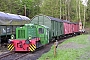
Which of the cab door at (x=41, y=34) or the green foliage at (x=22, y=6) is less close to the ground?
the green foliage at (x=22, y=6)

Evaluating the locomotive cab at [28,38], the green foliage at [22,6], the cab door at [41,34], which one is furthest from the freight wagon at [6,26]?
the green foliage at [22,6]

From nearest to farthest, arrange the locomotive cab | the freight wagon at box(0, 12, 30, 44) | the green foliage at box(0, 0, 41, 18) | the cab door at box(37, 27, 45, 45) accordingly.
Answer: the locomotive cab → the cab door at box(37, 27, 45, 45) → the freight wagon at box(0, 12, 30, 44) → the green foliage at box(0, 0, 41, 18)

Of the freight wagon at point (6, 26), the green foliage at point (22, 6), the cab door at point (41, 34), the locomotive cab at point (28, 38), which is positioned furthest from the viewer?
the green foliage at point (22, 6)

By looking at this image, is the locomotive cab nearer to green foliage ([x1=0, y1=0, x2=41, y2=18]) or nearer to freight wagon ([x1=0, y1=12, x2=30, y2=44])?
freight wagon ([x1=0, y1=12, x2=30, y2=44])

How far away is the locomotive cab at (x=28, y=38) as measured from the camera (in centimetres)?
1659

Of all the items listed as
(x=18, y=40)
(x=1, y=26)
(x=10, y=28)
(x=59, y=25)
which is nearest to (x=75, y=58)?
(x=18, y=40)

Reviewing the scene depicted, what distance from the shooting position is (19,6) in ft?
213

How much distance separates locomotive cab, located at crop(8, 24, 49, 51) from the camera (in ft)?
54.4

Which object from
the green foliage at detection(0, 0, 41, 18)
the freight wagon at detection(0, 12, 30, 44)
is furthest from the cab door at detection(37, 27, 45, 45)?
the green foliage at detection(0, 0, 41, 18)

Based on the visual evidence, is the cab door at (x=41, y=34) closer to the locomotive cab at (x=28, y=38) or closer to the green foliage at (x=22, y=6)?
the locomotive cab at (x=28, y=38)

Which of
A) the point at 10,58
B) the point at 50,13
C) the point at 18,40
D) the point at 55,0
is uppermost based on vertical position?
the point at 55,0

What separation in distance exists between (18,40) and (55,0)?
137 ft

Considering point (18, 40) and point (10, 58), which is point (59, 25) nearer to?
point (18, 40)

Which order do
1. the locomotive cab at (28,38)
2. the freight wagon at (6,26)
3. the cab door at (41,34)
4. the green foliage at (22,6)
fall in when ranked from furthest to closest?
1. the green foliage at (22,6)
2. the freight wagon at (6,26)
3. the cab door at (41,34)
4. the locomotive cab at (28,38)
